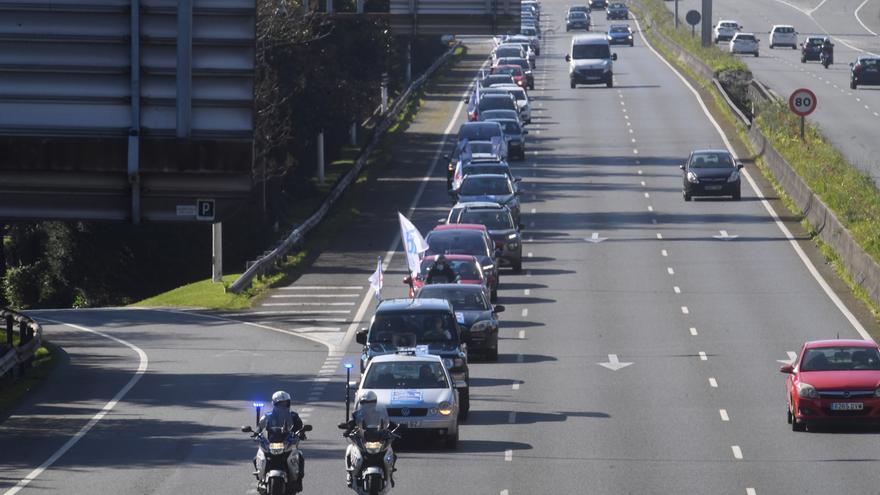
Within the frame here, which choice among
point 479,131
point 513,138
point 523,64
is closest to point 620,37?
point 523,64

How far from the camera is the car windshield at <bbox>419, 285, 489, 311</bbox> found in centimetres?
3700

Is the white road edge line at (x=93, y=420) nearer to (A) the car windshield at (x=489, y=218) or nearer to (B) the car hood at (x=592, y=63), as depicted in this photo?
Answer: (A) the car windshield at (x=489, y=218)

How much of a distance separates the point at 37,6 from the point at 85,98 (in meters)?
0.80

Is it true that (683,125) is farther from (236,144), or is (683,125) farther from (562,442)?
(236,144)

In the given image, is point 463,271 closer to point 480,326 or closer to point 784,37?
point 480,326

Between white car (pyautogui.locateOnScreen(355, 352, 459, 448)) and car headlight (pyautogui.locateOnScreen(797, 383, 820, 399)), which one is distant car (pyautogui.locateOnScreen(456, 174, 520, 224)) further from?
white car (pyautogui.locateOnScreen(355, 352, 459, 448))

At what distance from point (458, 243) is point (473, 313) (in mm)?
8882

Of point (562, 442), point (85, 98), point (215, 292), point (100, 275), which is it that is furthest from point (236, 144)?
point (100, 275)

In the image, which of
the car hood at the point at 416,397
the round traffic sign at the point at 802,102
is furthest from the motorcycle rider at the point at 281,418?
the round traffic sign at the point at 802,102

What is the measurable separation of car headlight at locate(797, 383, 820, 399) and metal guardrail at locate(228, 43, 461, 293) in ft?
78.2

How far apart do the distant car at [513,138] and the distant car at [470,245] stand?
2743 centimetres

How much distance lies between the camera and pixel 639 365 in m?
36.3

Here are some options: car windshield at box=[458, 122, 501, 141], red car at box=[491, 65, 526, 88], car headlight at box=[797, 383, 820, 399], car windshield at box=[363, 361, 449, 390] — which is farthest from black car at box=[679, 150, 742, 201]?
car windshield at box=[363, 361, 449, 390]

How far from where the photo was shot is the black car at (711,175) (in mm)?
61281
